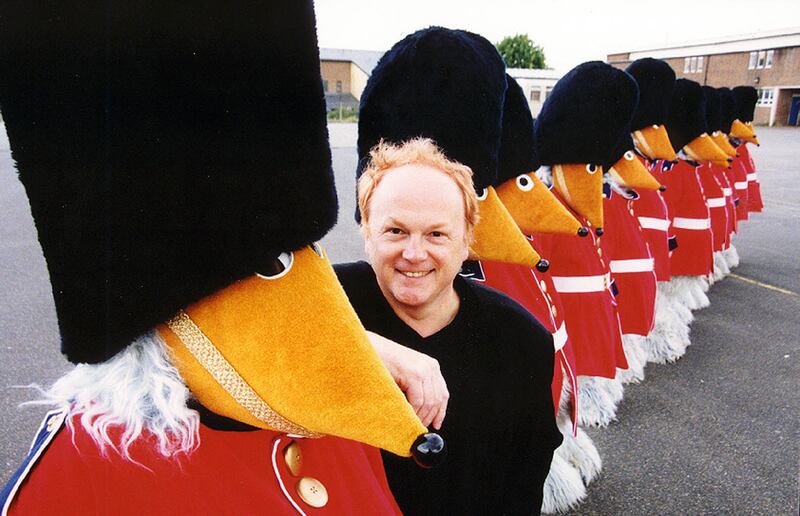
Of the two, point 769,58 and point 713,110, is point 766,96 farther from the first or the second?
point 713,110

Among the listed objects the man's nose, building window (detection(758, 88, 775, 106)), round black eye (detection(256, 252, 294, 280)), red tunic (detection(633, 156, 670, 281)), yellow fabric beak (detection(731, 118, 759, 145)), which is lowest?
building window (detection(758, 88, 775, 106))

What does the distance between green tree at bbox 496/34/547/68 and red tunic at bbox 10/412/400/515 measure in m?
49.4

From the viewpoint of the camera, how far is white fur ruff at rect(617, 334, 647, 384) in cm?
387

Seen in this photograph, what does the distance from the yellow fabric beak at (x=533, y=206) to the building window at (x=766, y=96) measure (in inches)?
1495

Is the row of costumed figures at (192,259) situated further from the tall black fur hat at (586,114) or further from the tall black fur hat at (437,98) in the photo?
the tall black fur hat at (586,114)

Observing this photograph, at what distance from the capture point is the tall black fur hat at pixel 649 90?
Answer: 4.12m

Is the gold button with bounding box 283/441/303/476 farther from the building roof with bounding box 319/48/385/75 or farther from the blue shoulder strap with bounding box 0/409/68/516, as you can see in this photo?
the building roof with bounding box 319/48/385/75

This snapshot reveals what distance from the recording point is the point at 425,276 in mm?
1472

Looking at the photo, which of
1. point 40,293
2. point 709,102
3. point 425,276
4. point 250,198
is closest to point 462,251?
point 425,276

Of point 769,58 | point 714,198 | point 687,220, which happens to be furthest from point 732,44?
point 687,220

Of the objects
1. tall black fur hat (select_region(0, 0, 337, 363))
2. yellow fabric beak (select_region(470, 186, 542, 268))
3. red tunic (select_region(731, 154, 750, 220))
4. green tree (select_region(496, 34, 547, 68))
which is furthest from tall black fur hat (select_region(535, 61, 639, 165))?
green tree (select_region(496, 34, 547, 68))

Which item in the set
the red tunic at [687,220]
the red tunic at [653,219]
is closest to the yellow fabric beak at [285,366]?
the red tunic at [653,219]

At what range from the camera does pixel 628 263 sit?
11.2 ft

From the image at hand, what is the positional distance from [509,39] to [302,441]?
170ft
